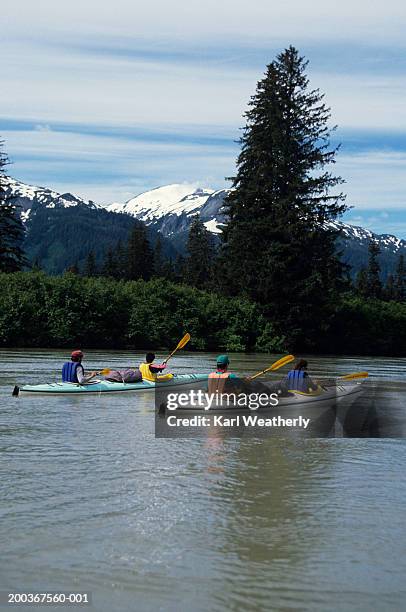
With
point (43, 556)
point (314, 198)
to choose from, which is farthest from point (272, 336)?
point (43, 556)

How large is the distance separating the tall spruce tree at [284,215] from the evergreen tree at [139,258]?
49628 mm

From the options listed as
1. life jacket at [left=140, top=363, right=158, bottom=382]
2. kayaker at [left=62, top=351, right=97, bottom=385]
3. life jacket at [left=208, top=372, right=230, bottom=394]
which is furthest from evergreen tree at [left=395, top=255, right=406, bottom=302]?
life jacket at [left=208, top=372, right=230, bottom=394]

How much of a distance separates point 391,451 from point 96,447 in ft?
17.9

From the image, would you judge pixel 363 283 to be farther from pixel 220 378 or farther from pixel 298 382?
pixel 220 378

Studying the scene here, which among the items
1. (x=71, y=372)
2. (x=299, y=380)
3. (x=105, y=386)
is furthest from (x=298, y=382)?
(x=71, y=372)

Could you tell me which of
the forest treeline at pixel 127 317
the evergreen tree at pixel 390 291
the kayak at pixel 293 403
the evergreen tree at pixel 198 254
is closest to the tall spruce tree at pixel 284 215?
the forest treeline at pixel 127 317

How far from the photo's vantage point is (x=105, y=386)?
72.6 feet

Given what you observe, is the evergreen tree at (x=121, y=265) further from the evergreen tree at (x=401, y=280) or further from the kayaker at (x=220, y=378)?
the kayaker at (x=220, y=378)

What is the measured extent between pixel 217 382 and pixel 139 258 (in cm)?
9395

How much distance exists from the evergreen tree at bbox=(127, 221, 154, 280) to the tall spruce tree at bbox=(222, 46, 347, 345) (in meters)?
49.6

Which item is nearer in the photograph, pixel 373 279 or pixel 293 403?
pixel 293 403

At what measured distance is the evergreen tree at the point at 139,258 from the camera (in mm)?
110375

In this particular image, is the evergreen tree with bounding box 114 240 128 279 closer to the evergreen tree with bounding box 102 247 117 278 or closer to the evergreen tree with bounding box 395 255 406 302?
the evergreen tree with bounding box 102 247 117 278

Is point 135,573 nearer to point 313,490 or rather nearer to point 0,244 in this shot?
point 313,490
